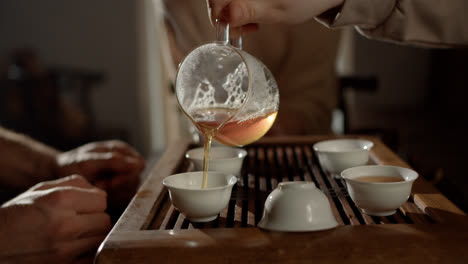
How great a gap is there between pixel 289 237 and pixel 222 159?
0.38m

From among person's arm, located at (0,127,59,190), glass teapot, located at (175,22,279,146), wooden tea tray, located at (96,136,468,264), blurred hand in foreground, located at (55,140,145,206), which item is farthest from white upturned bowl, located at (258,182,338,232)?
person's arm, located at (0,127,59,190)

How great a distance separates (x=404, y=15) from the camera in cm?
99

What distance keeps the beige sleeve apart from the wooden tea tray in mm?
322

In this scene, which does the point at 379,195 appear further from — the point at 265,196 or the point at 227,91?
the point at 227,91

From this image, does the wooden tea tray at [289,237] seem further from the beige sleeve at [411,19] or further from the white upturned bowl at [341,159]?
the beige sleeve at [411,19]

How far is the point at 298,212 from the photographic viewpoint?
0.75m

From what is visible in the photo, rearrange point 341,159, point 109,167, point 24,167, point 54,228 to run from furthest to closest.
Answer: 1. point 24,167
2. point 109,167
3. point 341,159
4. point 54,228

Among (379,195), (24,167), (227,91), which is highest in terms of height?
(227,91)

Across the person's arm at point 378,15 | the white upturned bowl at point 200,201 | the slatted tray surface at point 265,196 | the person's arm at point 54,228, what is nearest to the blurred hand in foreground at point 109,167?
the slatted tray surface at point 265,196

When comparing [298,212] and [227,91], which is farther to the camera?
[227,91]

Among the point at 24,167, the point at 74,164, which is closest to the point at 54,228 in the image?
the point at 74,164

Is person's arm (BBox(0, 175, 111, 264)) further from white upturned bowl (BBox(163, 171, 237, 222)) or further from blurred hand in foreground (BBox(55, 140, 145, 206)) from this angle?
blurred hand in foreground (BBox(55, 140, 145, 206))

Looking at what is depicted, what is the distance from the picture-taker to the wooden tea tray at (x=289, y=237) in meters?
0.69

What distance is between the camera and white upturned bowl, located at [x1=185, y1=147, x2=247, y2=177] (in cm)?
107
